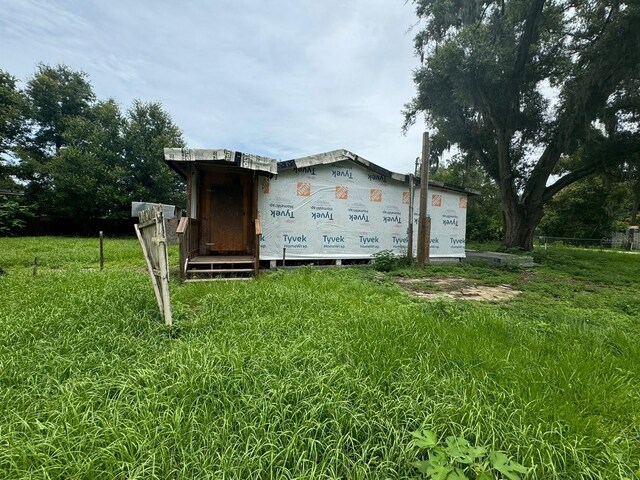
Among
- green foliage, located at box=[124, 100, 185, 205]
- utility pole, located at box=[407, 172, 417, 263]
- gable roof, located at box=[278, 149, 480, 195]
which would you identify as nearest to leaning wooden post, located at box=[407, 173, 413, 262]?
utility pole, located at box=[407, 172, 417, 263]

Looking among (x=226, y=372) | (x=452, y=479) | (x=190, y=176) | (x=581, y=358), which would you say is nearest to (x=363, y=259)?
(x=190, y=176)

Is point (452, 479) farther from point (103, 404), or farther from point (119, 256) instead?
point (119, 256)

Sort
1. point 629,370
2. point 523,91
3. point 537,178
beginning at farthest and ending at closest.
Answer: point 537,178 < point 523,91 < point 629,370

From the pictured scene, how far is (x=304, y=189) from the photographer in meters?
7.57

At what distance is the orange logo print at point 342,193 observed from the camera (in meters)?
7.99

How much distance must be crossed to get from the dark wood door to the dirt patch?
13.9 feet

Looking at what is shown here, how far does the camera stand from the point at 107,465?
1197 millimetres

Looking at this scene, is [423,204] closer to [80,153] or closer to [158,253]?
[158,253]

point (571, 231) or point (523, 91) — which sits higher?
point (523, 91)

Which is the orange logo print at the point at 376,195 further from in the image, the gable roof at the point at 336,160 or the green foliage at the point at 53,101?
the green foliage at the point at 53,101

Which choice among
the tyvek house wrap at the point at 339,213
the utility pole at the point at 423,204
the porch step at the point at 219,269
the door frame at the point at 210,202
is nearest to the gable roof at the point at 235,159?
the tyvek house wrap at the point at 339,213

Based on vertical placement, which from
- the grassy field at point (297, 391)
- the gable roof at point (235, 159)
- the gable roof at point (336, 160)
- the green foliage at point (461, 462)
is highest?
the gable roof at point (336, 160)

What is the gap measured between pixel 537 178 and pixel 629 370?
13.6m

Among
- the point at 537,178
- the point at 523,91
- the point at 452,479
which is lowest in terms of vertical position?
the point at 452,479
